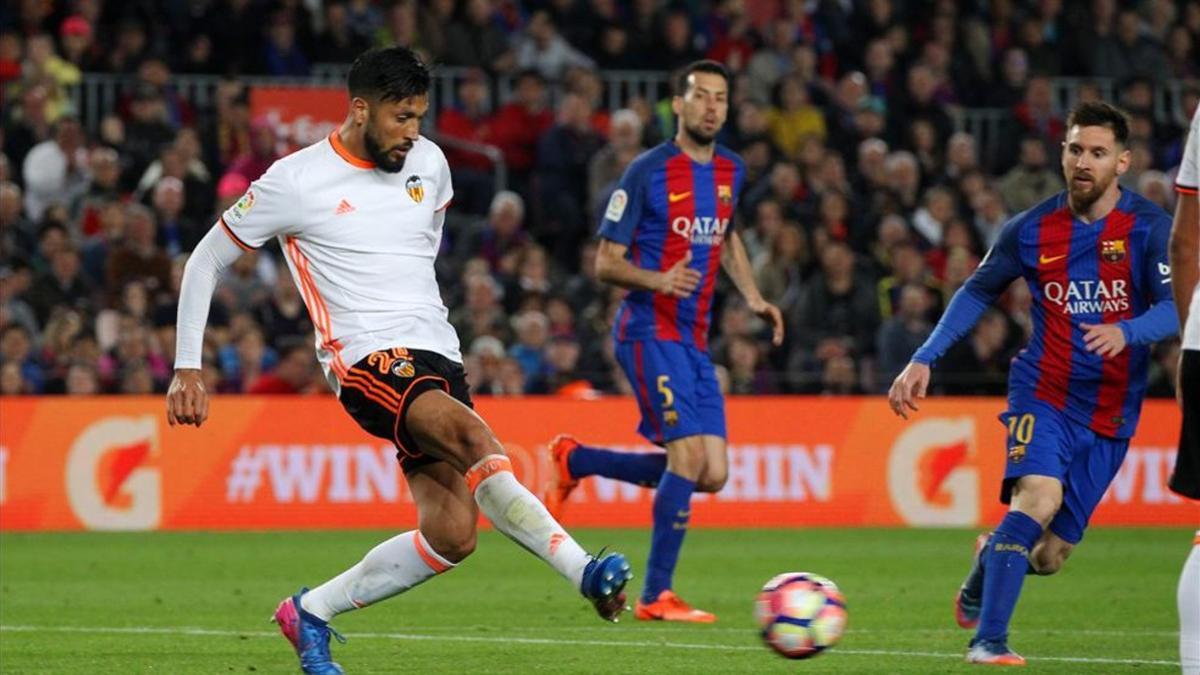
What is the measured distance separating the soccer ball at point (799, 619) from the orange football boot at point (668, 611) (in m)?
3.15

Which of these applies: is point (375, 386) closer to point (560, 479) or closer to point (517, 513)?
point (517, 513)

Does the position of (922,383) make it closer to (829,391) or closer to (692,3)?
(829,391)

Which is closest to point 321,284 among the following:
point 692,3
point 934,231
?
point 934,231


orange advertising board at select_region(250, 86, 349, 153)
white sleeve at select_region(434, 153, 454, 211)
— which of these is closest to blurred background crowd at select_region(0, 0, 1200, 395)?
orange advertising board at select_region(250, 86, 349, 153)

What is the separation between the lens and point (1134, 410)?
888cm

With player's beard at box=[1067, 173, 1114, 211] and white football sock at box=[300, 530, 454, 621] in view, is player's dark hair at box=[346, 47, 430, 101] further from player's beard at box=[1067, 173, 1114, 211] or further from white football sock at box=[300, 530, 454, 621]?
player's beard at box=[1067, 173, 1114, 211]

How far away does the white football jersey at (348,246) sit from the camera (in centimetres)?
762

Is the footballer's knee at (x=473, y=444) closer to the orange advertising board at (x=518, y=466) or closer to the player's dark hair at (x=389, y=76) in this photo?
the player's dark hair at (x=389, y=76)

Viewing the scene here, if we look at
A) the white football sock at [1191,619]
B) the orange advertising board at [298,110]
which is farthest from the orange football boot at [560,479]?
Result: the orange advertising board at [298,110]

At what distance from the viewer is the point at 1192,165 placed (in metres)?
6.38

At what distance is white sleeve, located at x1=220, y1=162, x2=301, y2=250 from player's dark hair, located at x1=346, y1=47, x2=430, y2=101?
0.42 meters

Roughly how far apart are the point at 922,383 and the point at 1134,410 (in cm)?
117

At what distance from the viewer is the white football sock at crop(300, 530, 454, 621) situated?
763cm

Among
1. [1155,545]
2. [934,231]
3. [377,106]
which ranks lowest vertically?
[1155,545]
